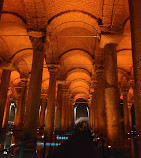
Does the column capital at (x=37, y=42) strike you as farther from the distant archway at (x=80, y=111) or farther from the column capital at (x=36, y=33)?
the distant archway at (x=80, y=111)

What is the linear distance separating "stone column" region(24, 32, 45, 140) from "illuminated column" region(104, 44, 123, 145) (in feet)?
9.79

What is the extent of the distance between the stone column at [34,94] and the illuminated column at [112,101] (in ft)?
9.79

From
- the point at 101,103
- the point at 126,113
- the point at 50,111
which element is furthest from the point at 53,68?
the point at 126,113

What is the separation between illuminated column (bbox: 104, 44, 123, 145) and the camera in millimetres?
5758

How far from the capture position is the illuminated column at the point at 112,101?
576 centimetres

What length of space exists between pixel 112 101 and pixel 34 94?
3.32m

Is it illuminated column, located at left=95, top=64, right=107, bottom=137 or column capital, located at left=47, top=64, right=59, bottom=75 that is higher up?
column capital, located at left=47, top=64, right=59, bottom=75

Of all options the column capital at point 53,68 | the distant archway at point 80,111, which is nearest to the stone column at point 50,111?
the column capital at point 53,68

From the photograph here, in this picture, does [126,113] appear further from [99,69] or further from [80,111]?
[80,111]

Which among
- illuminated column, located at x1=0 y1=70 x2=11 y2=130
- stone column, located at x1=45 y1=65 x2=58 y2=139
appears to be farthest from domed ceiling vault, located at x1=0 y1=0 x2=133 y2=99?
stone column, located at x1=45 y1=65 x2=58 y2=139

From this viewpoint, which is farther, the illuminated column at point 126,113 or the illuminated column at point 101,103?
the illuminated column at point 126,113

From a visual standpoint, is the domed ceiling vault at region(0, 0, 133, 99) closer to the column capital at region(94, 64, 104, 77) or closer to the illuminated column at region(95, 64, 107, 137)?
the column capital at region(94, 64, 104, 77)

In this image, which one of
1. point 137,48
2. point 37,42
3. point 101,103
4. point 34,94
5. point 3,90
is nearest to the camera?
point 137,48

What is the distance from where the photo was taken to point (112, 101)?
615cm
